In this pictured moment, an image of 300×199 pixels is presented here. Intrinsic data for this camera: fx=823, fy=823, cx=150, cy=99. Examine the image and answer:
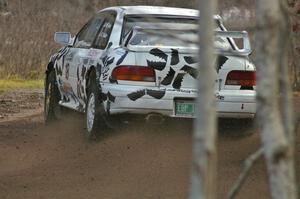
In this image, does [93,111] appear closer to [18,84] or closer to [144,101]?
[144,101]

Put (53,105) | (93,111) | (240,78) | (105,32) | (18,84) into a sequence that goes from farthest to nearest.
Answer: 1. (18,84)
2. (53,105)
3. (105,32)
4. (93,111)
5. (240,78)

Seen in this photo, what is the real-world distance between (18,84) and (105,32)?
10.7 meters

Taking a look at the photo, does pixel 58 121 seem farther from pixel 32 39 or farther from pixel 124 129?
pixel 32 39

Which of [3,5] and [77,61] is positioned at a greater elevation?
[3,5]

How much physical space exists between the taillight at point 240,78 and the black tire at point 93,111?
136 centimetres

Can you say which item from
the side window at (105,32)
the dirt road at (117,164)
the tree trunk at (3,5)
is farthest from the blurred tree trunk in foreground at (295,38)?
the tree trunk at (3,5)

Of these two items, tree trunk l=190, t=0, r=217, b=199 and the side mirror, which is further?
the side mirror

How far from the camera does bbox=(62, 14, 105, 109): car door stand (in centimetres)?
962

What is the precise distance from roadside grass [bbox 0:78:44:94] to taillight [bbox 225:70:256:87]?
10245 mm

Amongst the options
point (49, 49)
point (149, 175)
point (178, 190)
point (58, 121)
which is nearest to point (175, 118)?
point (149, 175)

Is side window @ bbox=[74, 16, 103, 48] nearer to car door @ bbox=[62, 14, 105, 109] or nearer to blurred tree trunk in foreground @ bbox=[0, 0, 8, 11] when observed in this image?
car door @ bbox=[62, 14, 105, 109]

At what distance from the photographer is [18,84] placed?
19.6 meters

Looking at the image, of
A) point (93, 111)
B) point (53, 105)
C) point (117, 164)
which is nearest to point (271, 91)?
point (117, 164)

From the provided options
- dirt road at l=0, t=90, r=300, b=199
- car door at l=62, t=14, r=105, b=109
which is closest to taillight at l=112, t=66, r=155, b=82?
dirt road at l=0, t=90, r=300, b=199
